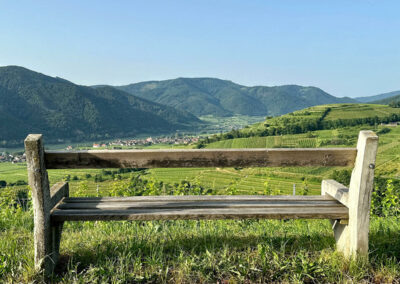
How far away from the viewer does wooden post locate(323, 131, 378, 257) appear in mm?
2346

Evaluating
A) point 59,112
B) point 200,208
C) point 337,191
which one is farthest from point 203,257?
point 59,112

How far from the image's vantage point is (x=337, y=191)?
9.15 ft

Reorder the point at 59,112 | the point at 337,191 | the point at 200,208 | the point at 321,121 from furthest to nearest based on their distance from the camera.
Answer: the point at 59,112 → the point at 321,121 → the point at 337,191 → the point at 200,208

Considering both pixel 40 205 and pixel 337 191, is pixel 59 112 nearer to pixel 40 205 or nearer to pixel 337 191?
pixel 40 205

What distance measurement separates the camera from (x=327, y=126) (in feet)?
261

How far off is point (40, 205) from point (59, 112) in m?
172

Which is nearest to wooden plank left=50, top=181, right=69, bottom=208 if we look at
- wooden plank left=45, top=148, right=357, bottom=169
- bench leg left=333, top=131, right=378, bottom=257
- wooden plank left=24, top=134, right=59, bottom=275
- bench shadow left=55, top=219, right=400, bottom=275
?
wooden plank left=24, top=134, right=59, bottom=275

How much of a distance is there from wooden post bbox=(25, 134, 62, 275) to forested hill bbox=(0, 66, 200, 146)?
135 metres

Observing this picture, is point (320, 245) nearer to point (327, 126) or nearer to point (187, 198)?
point (187, 198)

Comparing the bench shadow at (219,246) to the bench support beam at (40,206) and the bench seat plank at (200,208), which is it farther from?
the bench seat plank at (200,208)

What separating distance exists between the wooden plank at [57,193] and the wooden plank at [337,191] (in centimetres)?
232

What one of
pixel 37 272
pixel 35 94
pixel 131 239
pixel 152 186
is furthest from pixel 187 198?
pixel 35 94

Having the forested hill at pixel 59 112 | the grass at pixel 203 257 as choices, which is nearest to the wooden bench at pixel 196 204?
the grass at pixel 203 257

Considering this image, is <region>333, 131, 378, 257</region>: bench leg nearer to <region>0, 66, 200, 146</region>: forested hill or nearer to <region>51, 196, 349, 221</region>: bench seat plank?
<region>51, 196, 349, 221</region>: bench seat plank
